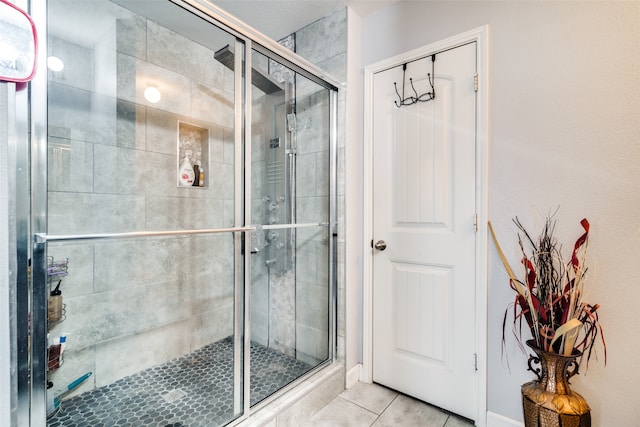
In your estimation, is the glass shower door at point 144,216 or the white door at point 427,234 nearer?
the glass shower door at point 144,216

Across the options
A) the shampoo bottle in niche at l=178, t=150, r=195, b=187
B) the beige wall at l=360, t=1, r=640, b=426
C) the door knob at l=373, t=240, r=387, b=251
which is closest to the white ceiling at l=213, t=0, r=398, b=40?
the beige wall at l=360, t=1, r=640, b=426

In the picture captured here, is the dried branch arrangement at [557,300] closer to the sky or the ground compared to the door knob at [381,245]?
closer to the ground

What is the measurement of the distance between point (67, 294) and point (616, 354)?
258 cm

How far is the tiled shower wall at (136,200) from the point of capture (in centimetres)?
156

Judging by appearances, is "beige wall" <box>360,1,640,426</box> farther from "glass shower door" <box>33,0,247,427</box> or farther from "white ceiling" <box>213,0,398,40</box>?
"glass shower door" <box>33,0,247,427</box>

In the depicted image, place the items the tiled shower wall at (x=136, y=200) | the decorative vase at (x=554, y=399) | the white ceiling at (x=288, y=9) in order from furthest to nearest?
the white ceiling at (x=288, y=9)
the tiled shower wall at (x=136, y=200)
the decorative vase at (x=554, y=399)

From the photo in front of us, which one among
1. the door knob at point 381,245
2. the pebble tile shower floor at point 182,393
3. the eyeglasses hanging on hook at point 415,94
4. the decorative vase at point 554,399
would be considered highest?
the eyeglasses hanging on hook at point 415,94

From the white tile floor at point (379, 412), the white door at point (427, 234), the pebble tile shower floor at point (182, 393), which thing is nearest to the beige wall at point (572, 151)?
the white door at point (427, 234)

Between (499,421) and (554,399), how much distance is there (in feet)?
1.39

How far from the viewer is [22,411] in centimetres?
83

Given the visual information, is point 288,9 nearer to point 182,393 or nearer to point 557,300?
point 557,300

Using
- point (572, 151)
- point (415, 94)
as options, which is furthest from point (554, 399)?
point (415, 94)

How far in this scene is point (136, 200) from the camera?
6.09 ft

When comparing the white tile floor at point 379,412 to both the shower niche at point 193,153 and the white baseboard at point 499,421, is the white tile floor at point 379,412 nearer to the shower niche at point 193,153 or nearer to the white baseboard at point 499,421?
the white baseboard at point 499,421
